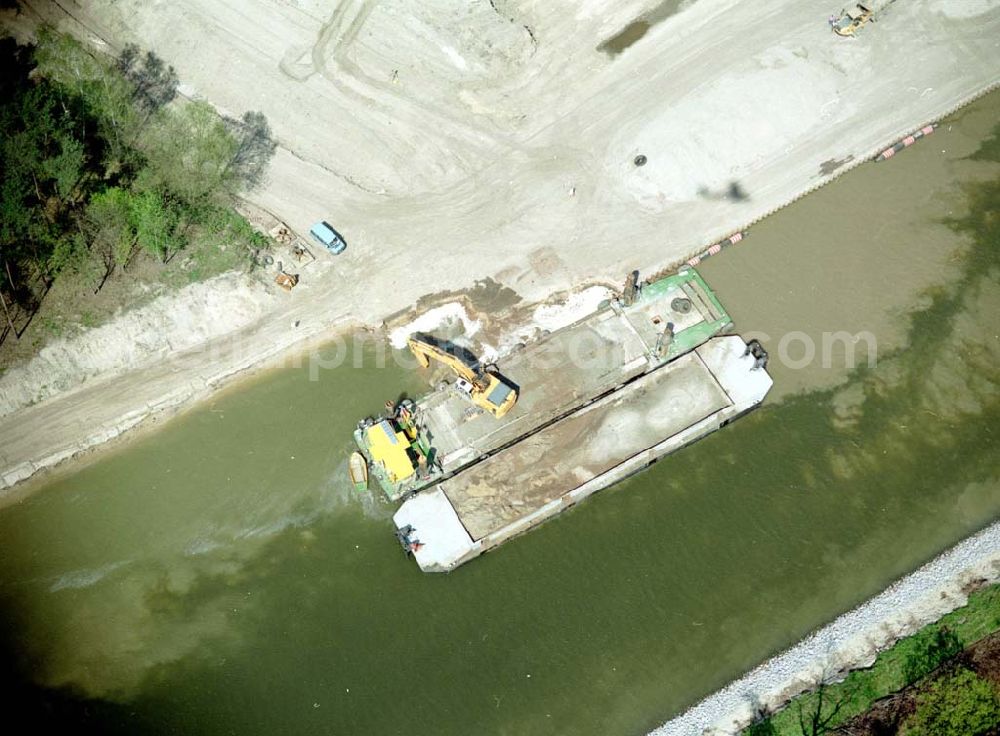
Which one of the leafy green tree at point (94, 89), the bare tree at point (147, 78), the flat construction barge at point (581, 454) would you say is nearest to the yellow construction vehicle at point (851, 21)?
the flat construction barge at point (581, 454)

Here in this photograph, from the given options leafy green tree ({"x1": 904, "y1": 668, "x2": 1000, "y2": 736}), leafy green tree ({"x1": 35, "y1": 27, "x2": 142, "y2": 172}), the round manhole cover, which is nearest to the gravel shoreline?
leafy green tree ({"x1": 904, "y1": 668, "x2": 1000, "y2": 736})

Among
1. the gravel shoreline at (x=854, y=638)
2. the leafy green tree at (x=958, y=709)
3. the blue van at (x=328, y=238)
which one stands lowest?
the leafy green tree at (x=958, y=709)

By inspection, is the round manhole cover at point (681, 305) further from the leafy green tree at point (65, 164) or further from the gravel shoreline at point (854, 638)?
the leafy green tree at point (65, 164)

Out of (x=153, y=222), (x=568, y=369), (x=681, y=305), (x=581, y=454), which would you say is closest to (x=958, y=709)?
(x=581, y=454)

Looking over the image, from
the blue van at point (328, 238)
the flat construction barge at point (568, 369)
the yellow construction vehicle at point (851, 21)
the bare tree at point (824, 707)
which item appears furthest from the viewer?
the yellow construction vehicle at point (851, 21)

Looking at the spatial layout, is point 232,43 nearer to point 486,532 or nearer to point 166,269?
point 166,269

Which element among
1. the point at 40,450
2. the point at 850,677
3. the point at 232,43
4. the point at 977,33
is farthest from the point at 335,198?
the point at 977,33

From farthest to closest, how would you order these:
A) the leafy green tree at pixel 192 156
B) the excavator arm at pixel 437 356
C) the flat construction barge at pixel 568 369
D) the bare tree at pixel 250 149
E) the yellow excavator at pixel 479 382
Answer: the bare tree at pixel 250 149 → the leafy green tree at pixel 192 156 → the excavator arm at pixel 437 356 → the flat construction barge at pixel 568 369 → the yellow excavator at pixel 479 382
